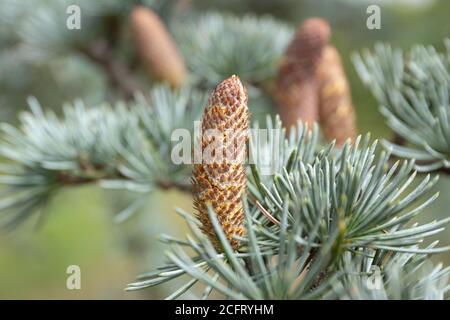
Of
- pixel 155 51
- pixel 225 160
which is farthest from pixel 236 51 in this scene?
pixel 225 160

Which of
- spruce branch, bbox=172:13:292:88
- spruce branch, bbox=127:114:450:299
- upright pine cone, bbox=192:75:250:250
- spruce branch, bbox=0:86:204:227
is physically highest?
spruce branch, bbox=172:13:292:88

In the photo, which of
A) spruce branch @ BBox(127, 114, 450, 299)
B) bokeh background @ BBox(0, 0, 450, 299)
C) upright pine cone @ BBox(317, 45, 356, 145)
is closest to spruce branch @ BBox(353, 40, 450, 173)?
upright pine cone @ BBox(317, 45, 356, 145)

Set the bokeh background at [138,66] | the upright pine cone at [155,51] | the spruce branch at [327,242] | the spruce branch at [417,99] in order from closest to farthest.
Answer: the spruce branch at [327,242], the spruce branch at [417,99], the upright pine cone at [155,51], the bokeh background at [138,66]

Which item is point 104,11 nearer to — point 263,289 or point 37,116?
point 37,116

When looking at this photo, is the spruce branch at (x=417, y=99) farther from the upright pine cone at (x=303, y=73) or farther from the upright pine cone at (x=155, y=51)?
the upright pine cone at (x=155, y=51)

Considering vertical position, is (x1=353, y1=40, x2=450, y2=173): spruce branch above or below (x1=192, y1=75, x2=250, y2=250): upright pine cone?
above

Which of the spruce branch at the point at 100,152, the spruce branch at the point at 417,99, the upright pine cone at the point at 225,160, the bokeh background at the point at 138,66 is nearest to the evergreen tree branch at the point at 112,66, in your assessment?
the bokeh background at the point at 138,66

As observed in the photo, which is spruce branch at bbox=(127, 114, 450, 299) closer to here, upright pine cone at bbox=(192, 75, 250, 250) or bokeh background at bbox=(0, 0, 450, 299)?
upright pine cone at bbox=(192, 75, 250, 250)
